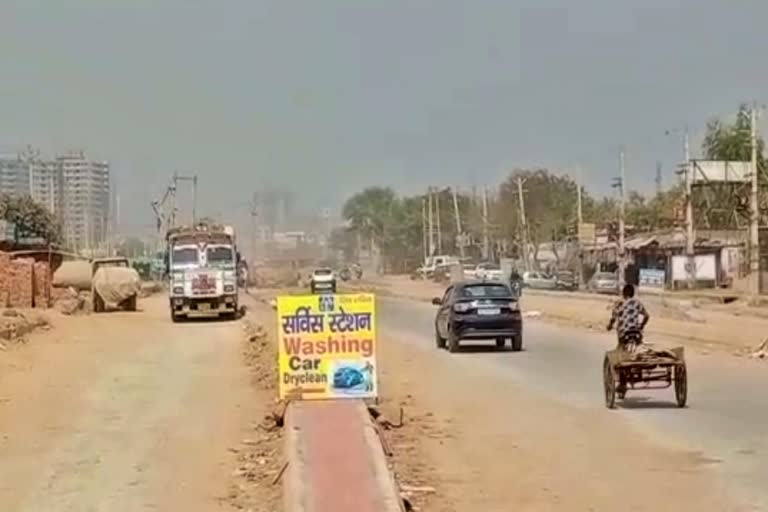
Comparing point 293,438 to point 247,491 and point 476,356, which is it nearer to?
point 247,491

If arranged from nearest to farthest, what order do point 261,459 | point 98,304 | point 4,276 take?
point 261,459
point 4,276
point 98,304

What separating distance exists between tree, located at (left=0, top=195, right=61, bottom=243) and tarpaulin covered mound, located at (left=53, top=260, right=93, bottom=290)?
11920 mm

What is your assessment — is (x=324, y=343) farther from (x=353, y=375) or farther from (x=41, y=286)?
(x=41, y=286)

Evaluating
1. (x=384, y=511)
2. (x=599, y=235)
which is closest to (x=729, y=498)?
(x=384, y=511)

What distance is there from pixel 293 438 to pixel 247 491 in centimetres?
197

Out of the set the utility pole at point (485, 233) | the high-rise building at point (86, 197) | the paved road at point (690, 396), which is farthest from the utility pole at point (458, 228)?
the paved road at point (690, 396)

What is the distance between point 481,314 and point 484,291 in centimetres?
71

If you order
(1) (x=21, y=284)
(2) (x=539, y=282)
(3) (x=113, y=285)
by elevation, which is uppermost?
(1) (x=21, y=284)

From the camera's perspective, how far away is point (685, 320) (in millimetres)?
48688

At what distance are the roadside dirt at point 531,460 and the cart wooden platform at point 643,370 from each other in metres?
0.51

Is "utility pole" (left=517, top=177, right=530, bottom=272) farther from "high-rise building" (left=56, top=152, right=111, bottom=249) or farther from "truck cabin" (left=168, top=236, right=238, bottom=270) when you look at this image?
"truck cabin" (left=168, top=236, right=238, bottom=270)

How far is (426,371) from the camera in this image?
1073 inches

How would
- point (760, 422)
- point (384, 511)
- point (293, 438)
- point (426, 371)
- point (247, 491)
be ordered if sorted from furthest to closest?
point (426, 371) < point (760, 422) < point (293, 438) < point (247, 491) < point (384, 511)

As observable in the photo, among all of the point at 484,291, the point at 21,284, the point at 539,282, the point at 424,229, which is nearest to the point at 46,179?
the point at 424,229
